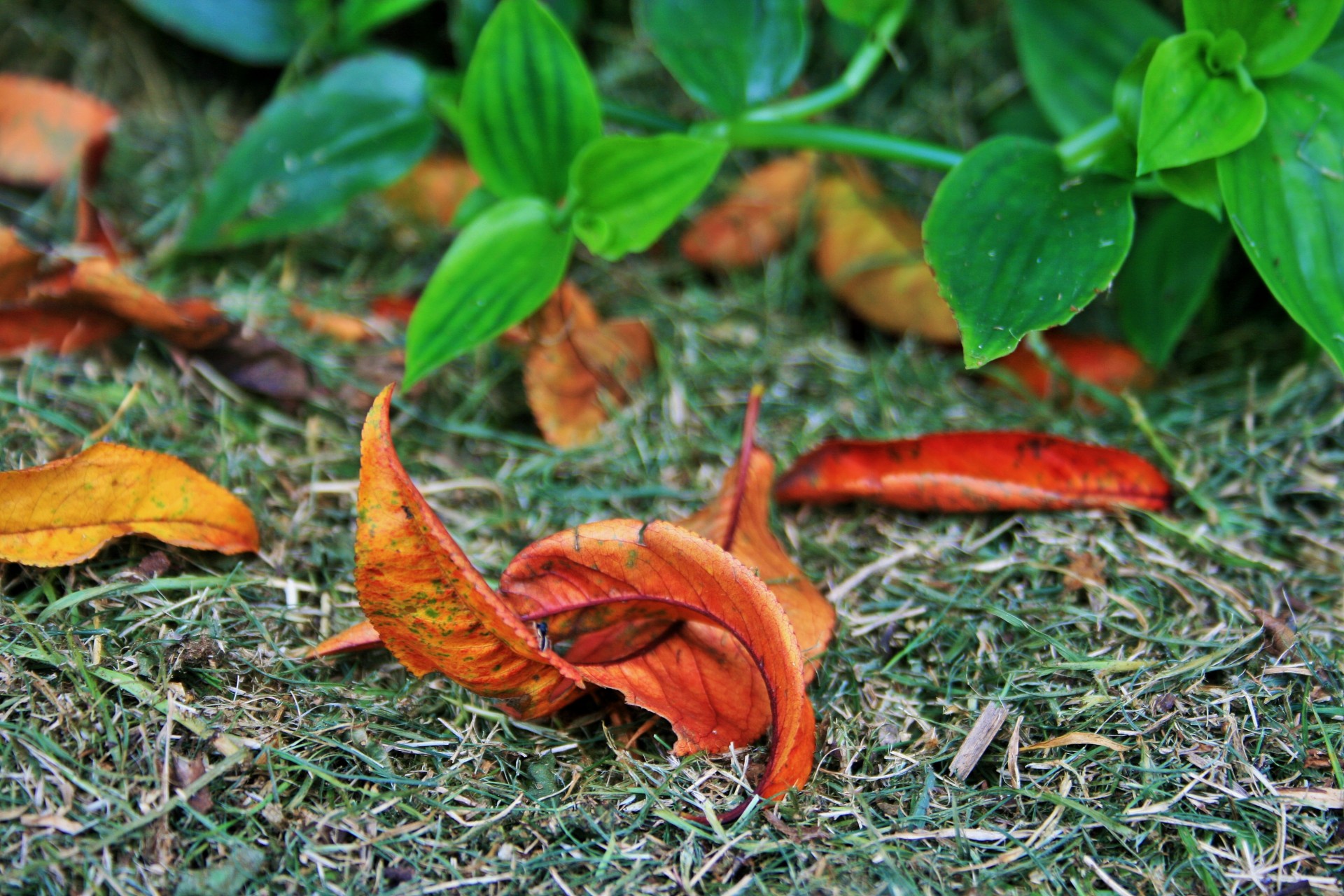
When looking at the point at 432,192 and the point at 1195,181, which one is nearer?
the point at 1195,181

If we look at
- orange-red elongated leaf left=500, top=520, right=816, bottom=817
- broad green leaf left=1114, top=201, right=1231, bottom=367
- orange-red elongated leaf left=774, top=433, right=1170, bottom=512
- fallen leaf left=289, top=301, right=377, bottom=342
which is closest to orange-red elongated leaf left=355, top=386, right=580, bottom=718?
orange-red elongated leaf left=500, top=520, right=816, bottom=817

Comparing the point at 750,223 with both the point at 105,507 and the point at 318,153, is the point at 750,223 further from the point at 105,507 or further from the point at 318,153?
the point at 105,507

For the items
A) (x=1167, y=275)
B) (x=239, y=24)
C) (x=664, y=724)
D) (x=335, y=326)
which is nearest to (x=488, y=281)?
(x=335, y=326)

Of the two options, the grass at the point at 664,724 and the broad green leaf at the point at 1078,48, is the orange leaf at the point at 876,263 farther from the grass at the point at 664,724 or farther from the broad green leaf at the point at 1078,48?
the broad green leaf at the point at 1078,48

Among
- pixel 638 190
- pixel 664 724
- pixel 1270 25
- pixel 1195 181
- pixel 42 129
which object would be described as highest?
pixel 1270 25

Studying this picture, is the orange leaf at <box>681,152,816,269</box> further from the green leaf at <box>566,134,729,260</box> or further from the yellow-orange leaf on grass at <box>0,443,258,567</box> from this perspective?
the yellow-orange leaf on grass at <box>0,443,258,567</box>

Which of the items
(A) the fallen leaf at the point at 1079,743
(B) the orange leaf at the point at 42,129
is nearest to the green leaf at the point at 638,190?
(A) the fallen leaf at the point at 1079,743
